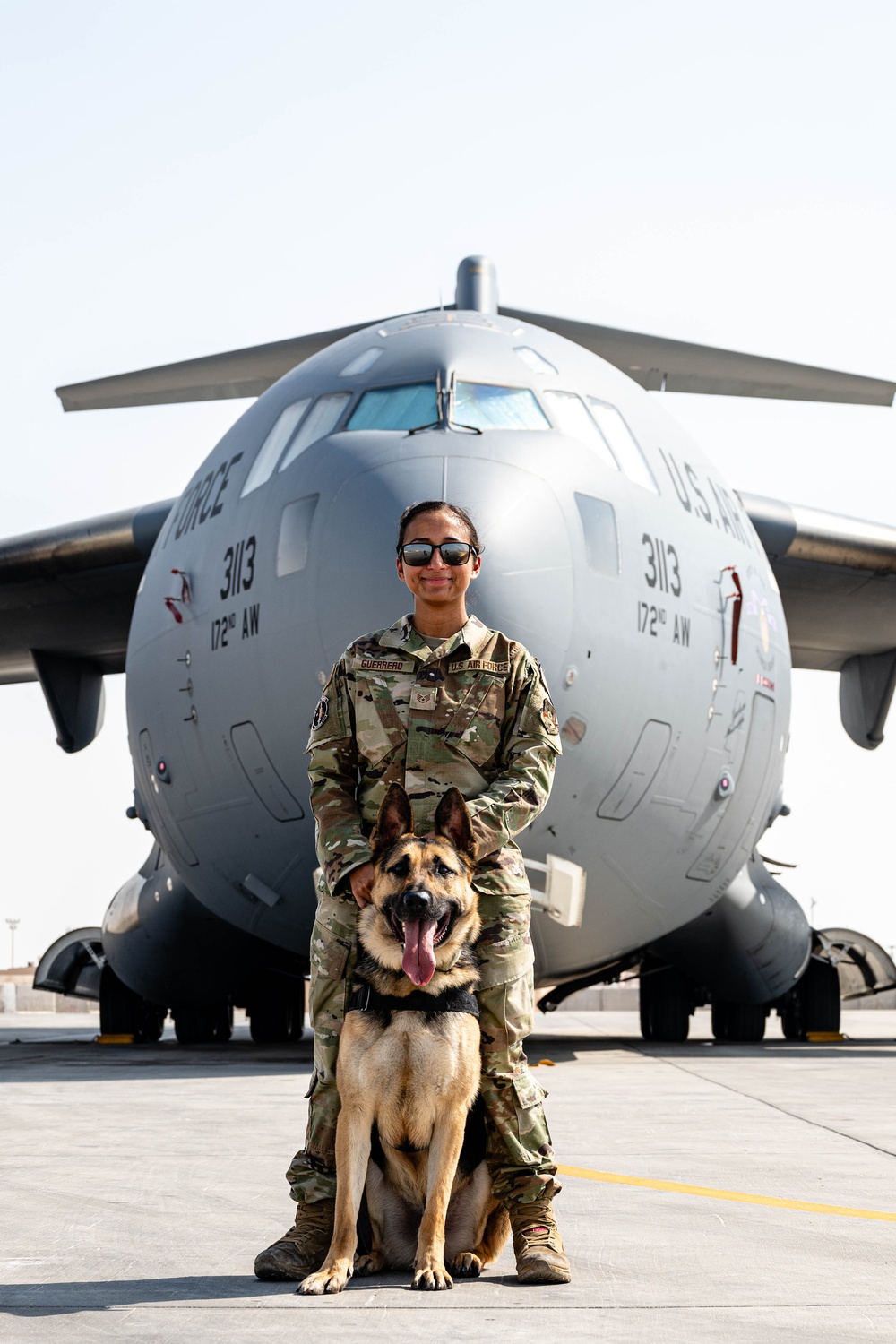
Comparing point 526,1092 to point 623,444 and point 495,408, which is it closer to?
point 495,408

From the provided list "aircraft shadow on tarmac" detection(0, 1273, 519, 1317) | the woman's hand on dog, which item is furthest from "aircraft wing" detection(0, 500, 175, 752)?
"aircraft shadow on tarmac" detection(0, 1273, 519, 1317)

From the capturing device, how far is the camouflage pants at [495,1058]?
3551mm

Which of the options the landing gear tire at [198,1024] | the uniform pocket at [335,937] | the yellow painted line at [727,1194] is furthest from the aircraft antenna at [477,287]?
the uniform pocket at [335,937]

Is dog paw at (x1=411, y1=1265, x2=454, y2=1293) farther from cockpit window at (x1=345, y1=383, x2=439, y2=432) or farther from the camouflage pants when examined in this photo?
cockpit window at (x1=345, y1=383, x2=439, y2=432)

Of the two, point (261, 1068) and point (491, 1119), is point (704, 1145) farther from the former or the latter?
point (261, 1068)

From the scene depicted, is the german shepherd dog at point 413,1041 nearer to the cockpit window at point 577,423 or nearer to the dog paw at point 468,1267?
the dog paw at point 468,1267

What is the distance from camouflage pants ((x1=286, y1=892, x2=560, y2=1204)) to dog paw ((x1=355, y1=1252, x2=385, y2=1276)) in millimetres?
159

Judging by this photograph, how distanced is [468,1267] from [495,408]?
215 inches

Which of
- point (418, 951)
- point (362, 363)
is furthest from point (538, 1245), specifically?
point (362, 363)

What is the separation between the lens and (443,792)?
12.1 feet

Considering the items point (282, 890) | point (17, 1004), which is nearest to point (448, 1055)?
point (282, 890)

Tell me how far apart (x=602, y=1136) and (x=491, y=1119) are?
2.46m

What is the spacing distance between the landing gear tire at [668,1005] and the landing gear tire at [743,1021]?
12.3 inches

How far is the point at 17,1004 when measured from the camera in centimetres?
3156
